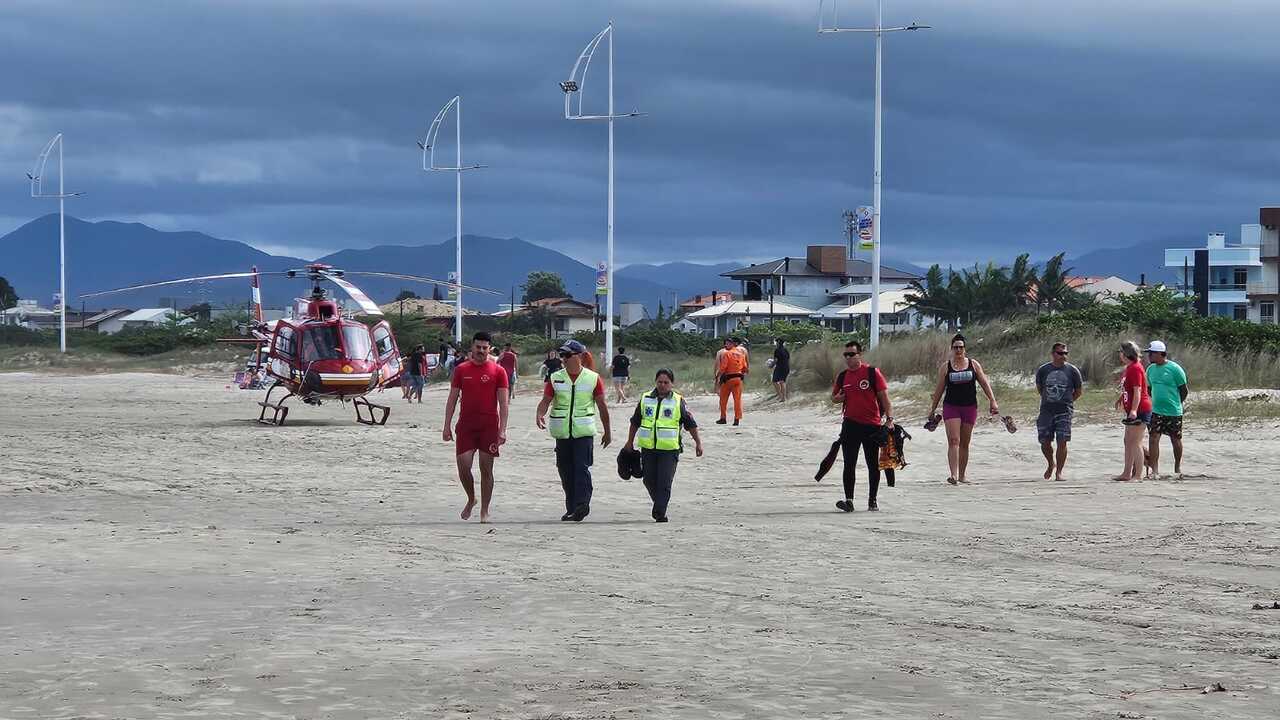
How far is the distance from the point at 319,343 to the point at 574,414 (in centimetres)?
1707

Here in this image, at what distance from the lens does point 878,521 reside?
49.1ft

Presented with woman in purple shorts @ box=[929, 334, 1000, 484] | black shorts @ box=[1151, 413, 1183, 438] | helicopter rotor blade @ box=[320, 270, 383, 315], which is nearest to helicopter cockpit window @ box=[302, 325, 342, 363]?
helicopter rotor blade @ box=[320, 270, 383, 315]

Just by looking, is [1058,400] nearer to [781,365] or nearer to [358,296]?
[781,365]

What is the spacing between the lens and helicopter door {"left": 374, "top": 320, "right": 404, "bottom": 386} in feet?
105

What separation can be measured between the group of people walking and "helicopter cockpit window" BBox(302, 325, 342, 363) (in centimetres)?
1474

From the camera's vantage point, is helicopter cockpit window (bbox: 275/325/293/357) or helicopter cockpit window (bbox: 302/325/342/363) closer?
helicopter cockpit window (bbox: 302/325/342/363)

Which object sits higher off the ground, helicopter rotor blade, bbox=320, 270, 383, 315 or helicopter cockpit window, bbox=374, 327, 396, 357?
helicopter rotor blade, bbox=320, 270, 383, 315

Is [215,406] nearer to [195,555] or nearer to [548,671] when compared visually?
[195,555]

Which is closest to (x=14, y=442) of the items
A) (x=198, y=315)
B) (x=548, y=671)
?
(x=548, y=671)

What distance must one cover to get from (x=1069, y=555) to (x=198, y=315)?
112 metres

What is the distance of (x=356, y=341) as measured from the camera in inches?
1220

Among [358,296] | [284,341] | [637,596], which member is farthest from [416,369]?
[637,596]

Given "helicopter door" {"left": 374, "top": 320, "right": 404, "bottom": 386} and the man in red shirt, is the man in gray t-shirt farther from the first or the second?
"helicopter door" {"left": 374, "top": 320, "right": 404, "bottom": 386}

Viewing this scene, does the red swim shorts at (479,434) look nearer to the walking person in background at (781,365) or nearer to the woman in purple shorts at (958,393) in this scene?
the woman in purple shorts at (958,393)
